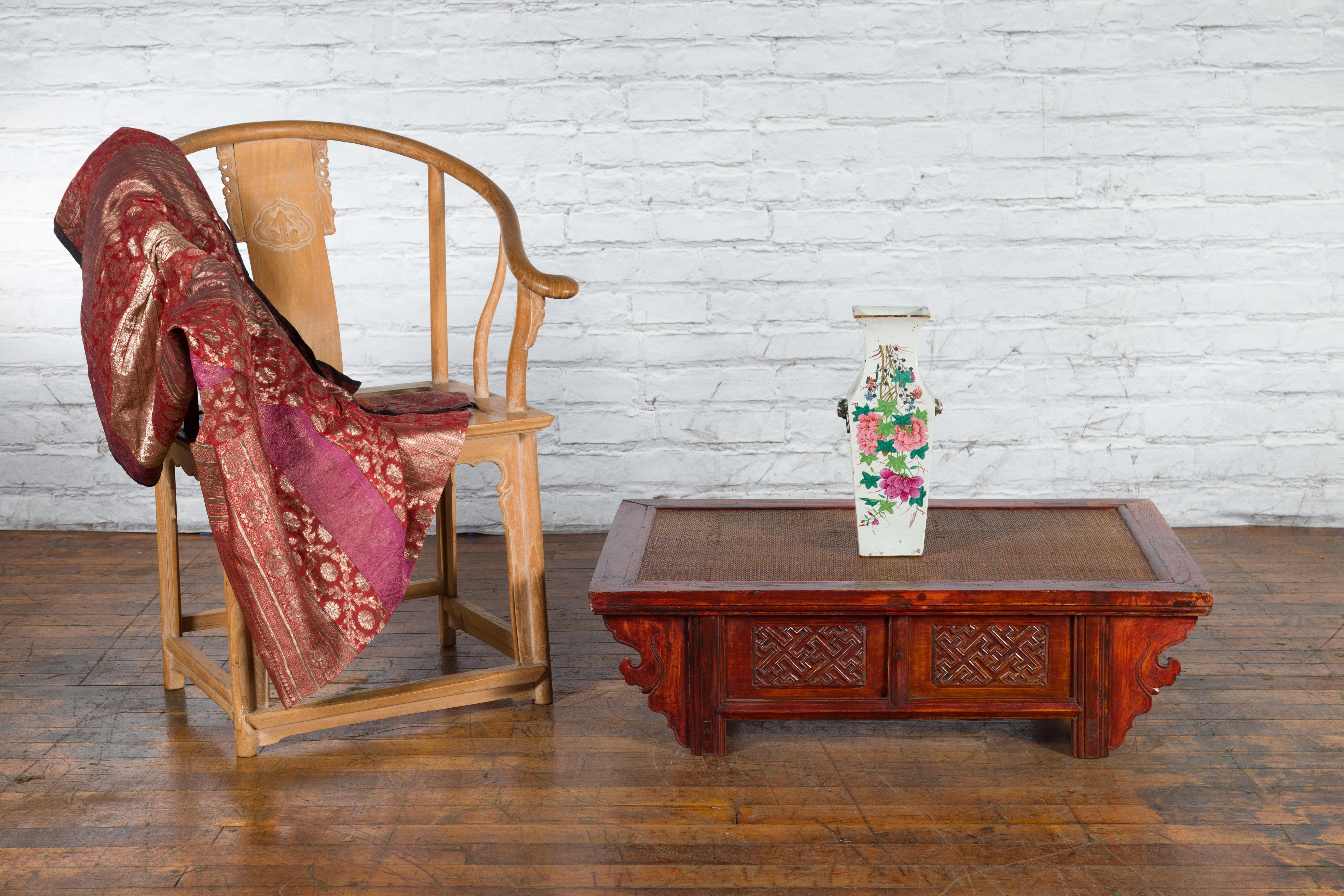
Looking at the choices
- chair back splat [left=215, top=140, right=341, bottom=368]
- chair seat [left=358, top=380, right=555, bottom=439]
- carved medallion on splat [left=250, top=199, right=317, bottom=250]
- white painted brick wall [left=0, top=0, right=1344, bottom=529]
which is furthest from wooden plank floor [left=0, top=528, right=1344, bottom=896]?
white painted brick wall [left=0, top=0, right=1344, bottom=529]

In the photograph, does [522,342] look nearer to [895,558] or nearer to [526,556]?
[526,556]

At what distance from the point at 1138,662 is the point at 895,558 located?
1.26 ft

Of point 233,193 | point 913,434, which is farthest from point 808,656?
point 233,193

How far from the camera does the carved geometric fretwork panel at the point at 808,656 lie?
1.88 m

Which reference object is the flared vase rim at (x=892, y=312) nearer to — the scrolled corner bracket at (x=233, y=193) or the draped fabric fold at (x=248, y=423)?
the draped fabric fold at (x=248, y=423)

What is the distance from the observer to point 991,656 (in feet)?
6.16

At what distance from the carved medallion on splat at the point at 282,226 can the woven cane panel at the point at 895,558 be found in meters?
0.79

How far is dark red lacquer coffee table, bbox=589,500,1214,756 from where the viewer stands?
183 centimetres

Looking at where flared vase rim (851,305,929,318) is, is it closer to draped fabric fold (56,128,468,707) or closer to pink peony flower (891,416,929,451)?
pink peony flower (891,416,929,451)

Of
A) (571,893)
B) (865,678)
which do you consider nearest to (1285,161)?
(865,678)

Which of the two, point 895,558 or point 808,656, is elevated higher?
point 895,558

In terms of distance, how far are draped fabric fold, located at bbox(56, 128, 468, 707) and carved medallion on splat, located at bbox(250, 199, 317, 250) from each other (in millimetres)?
176

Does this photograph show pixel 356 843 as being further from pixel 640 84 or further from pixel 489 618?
pixel 640 84

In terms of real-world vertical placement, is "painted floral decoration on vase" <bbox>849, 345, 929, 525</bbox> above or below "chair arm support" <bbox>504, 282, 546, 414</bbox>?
below
